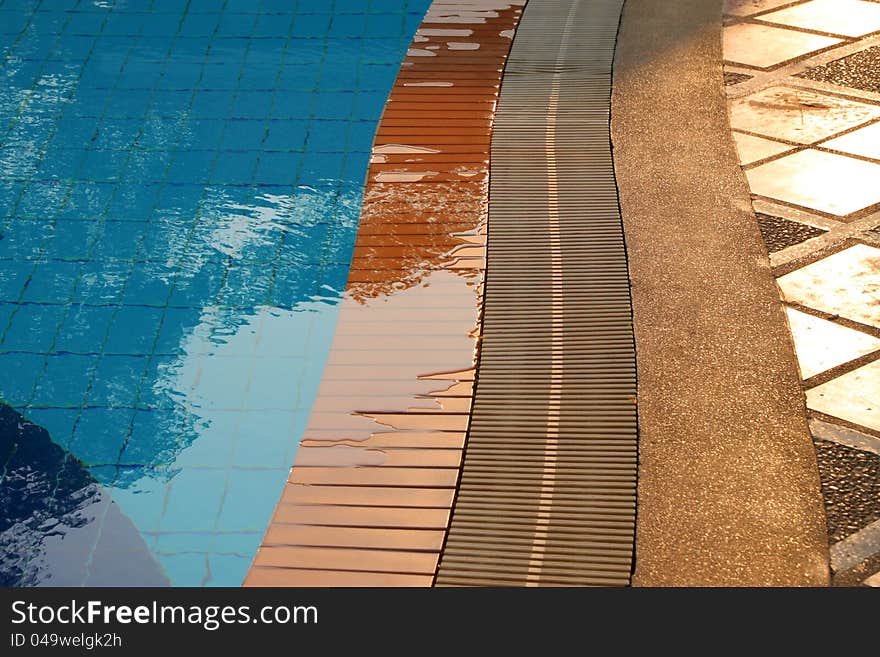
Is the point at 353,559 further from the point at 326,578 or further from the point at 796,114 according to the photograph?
the point at 796,114

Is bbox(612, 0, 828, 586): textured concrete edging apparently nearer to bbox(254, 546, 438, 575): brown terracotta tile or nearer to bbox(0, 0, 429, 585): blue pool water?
bbox(254, 546, 438, 575): brown terracotta tile

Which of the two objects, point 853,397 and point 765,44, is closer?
point 853,397

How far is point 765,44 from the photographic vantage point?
5969 mm

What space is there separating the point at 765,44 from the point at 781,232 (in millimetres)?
1913

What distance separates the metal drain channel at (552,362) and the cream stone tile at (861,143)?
3.47 ft

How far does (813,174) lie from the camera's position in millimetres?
4875

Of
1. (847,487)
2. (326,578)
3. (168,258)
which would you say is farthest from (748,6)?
(326,578)

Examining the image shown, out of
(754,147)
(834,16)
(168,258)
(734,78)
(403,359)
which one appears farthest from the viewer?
(834,16)

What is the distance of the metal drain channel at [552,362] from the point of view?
321 cm

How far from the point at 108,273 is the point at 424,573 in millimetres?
2141

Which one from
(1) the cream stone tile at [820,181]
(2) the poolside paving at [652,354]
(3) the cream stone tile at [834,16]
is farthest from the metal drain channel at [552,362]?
(3) the cream stone tile at [834,16]

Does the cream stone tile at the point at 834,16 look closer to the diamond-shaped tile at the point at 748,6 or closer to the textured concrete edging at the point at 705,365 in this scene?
the diamond-shaped tile at the point at 748,6

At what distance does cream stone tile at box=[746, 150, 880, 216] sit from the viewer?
15.3 ft
